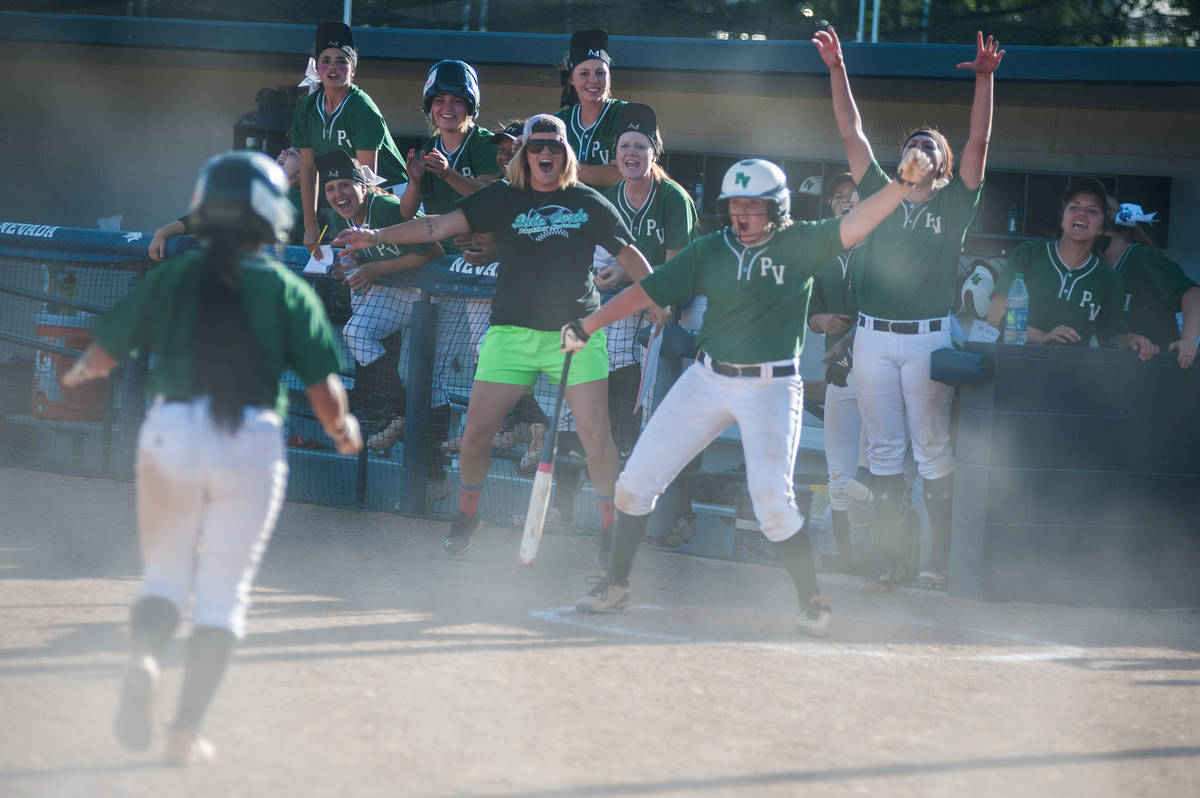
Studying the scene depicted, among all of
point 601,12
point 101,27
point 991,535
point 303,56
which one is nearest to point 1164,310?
point 991,535

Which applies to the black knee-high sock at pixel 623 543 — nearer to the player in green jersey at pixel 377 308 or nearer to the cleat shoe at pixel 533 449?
the cleat shoe at pixel 533 449

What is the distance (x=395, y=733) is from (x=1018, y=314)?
4057 millimetres

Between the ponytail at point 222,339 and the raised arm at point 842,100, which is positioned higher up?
the raised arm at point 842,100

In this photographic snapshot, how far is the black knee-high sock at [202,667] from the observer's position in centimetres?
356

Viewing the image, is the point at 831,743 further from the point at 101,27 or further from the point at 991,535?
the point at 101,27

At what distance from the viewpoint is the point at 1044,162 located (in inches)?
449

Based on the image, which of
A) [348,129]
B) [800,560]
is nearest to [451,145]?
[348,129]

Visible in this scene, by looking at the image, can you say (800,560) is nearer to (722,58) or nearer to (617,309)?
(617,309)

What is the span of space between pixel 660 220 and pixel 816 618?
2454 millimetres

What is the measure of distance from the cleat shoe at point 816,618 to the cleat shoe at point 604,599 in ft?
2.62

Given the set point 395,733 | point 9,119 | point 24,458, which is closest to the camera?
point 395,733

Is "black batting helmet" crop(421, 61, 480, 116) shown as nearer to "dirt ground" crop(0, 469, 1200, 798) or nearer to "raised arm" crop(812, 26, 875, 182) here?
"raised arm" crop(812, 26, 875, 182)

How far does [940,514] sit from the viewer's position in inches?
262

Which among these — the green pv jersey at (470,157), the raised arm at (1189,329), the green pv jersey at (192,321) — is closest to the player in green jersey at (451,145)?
the green pv jersey at (470,157)
